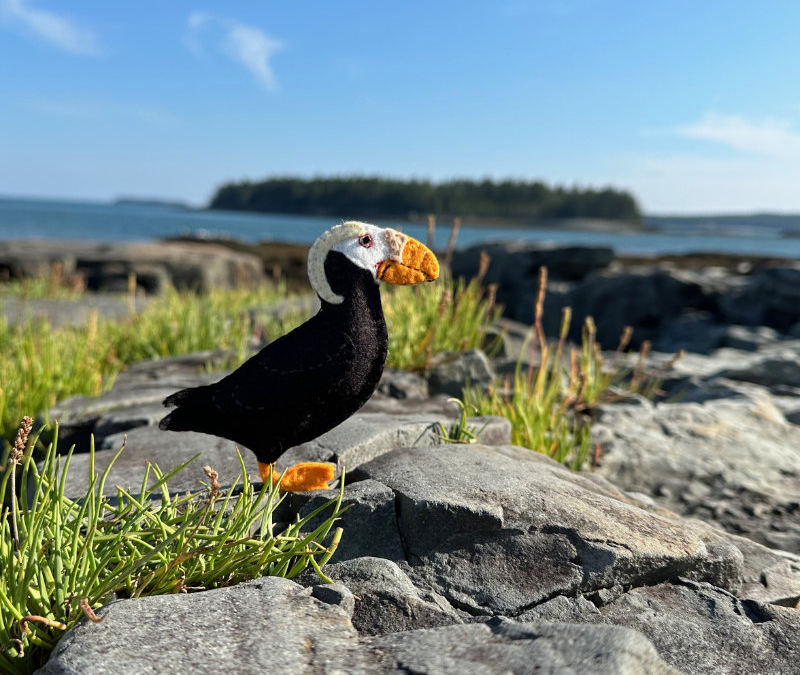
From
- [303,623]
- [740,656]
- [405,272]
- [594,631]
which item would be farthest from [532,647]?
[405,272]

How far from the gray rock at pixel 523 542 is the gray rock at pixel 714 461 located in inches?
52.4

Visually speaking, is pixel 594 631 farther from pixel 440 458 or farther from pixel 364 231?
pixel 364 231

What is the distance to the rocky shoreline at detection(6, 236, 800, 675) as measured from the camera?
1.75m

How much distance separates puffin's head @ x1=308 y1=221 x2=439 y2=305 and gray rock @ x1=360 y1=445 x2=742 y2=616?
0.79m

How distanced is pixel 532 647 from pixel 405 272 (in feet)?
4.64

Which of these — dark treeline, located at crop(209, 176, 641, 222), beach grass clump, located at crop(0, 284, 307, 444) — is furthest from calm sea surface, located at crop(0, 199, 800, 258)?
beach grass clump, located at crop(0, 284, 307, 444)

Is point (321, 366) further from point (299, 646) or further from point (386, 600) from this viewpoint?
point (299, 646)

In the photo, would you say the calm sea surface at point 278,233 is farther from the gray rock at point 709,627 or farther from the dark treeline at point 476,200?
the gray rock at point 709,627

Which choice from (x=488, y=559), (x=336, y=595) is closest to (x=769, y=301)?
(x=488, y=559)

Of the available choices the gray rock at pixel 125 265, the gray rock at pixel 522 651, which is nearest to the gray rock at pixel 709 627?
the gray rock at pixel 522 651

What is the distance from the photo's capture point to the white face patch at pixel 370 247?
2.63m

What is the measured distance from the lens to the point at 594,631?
5.83 feet

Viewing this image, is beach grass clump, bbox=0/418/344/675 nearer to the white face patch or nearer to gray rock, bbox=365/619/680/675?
gray rock, bbox=365/619/680/675

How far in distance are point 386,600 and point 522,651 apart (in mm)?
572
